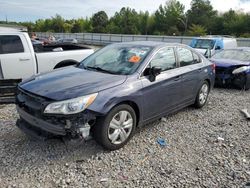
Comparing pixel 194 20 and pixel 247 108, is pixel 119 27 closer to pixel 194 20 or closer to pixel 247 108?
pixel 194 20

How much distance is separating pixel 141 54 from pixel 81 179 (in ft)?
7.39

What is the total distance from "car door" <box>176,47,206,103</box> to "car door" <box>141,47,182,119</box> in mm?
215

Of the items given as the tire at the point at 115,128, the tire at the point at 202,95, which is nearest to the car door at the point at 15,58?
the tire at the point at 115,128

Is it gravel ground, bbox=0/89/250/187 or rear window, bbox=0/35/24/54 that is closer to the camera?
gravel ground, bbox=0/89/250/187

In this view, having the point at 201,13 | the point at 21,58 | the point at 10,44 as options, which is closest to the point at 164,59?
the point at 21,58

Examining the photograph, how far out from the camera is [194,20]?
63.8 meters

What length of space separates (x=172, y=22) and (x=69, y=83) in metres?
64.3

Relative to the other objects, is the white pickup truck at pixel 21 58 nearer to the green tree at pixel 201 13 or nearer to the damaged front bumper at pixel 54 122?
the damaged front bumper at pixel 54 122

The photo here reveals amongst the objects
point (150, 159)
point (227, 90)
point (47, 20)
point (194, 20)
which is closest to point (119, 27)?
point (194, 20)

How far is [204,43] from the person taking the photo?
14.4 metres

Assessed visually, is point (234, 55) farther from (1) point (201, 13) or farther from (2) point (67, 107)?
(1) point (201, 13)

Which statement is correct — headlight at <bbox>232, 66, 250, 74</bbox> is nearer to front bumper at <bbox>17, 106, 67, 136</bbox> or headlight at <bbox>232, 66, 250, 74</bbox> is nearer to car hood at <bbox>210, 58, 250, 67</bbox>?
car hood at <bbox>210, 58, 250, 67</bbox>

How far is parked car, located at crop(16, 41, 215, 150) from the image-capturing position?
336cm

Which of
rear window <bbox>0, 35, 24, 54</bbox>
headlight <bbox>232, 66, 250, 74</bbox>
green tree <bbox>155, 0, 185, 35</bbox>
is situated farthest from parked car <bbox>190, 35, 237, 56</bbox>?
green tree <bbox>155, 0, 185, 35</bbox>
